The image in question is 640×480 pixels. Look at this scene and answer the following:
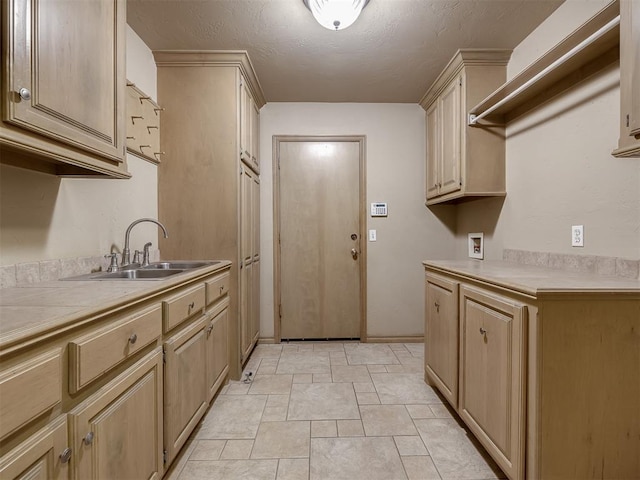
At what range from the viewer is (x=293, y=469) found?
1.60m

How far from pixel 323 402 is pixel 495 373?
1.18m

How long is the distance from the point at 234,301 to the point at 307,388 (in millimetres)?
855

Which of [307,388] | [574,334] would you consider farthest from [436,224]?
[574,334]

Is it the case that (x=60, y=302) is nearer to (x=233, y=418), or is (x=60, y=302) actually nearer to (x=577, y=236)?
(x=233, y=418)

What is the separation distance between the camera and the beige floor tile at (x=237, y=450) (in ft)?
5.52

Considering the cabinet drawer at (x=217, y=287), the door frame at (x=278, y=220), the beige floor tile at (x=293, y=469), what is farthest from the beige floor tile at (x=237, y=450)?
the door frame at (x=278, y=220)

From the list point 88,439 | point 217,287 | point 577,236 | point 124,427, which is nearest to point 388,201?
point 577,236

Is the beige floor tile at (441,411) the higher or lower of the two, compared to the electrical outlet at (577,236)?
lower

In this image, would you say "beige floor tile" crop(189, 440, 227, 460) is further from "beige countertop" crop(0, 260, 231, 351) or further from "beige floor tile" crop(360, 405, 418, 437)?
"beige countertop" crop(0, 260, 231, 351)

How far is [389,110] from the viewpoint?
352 cm

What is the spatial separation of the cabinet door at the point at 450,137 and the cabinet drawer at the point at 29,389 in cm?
262

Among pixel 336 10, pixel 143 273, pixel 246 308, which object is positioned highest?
pixel 336 10

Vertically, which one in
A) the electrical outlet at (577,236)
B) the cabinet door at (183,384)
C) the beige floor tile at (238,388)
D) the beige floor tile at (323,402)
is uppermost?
the electrical outlet at (577,236)

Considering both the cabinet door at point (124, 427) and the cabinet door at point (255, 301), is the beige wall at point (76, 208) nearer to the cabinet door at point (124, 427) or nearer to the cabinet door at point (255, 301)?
the cabinet door at point (124, 427)
